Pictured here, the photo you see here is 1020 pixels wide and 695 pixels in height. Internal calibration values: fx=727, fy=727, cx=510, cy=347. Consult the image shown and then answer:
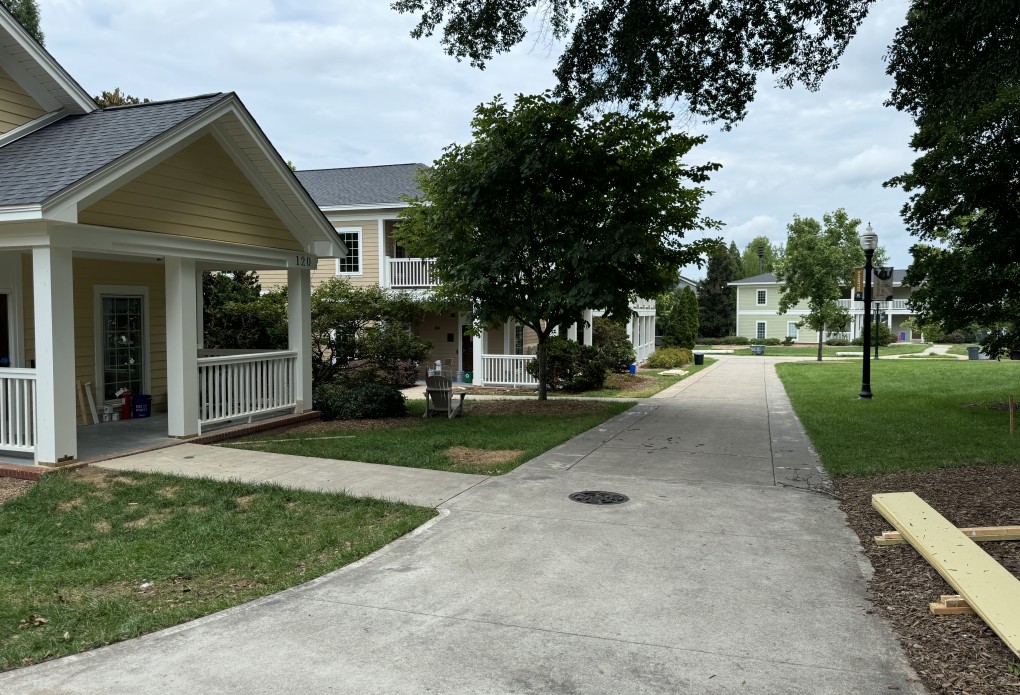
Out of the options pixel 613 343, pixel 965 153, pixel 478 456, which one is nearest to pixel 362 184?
pixel 613 343

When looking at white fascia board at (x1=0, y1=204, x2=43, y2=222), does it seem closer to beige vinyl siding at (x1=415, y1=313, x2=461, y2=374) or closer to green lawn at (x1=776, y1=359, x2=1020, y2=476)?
green lawn at (x1=776, y1=359, x2=1020, y2=476)

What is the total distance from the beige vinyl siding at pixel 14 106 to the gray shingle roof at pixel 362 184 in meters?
12.0

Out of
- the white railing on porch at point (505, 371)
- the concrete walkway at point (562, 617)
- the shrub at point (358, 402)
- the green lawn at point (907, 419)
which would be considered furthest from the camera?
A: the white railing on porch at point (505, 371)

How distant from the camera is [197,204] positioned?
429 inches

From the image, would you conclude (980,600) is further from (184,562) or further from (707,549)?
(184,562)

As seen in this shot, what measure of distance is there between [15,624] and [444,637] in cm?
268

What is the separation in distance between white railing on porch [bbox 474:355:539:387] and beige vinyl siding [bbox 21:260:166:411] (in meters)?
10.0

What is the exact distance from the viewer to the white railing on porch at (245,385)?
1114 cm

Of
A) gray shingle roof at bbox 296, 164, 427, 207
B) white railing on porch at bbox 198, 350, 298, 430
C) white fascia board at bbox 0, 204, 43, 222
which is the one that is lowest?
white railing on porch at bbox 198, 350, 298, 430

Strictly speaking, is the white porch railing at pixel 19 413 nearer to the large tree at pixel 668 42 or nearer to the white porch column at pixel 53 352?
the white porch column at pixel 53 352

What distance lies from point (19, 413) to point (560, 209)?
9699 mm

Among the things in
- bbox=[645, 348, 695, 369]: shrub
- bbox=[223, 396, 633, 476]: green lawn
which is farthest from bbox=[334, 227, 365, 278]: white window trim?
bbox=[645, 348, 695, 369]: shrub

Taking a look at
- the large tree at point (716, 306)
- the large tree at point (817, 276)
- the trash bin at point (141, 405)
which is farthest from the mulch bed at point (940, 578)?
the large tree at point (716, 306)

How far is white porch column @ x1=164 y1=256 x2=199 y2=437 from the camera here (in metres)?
10.4
